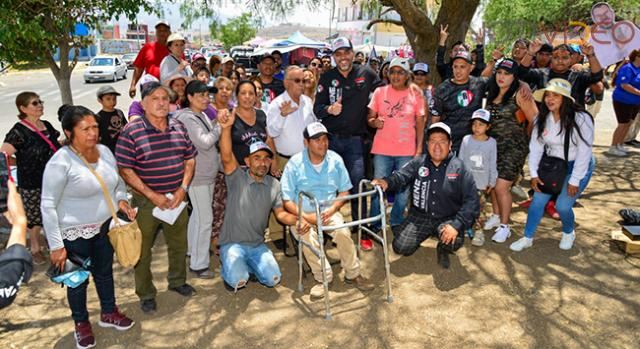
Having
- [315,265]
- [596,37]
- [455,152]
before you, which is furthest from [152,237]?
[596,37]

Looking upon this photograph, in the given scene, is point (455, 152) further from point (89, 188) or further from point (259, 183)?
point (89, 188)

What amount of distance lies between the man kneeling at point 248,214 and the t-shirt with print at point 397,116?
1431mm

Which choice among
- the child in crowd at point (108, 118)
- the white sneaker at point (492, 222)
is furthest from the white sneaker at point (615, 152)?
the child in crowd at point (108, 118)

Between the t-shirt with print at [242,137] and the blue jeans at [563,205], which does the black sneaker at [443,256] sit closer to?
the blue jeans at [563,205]

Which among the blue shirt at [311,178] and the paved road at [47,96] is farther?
the paved road at [47,96]

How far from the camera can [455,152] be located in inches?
216

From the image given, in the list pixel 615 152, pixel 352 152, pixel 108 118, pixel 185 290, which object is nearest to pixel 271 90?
pixel 352 152

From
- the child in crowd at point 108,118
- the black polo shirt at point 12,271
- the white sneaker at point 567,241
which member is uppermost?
the child in crowd at point 108,118

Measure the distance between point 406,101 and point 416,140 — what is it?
1.56ft

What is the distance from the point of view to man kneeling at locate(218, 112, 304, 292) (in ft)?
14.5

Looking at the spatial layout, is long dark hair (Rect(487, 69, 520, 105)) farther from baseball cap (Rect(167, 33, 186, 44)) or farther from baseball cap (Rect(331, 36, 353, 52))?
baseball cap (Rect(167, 33, 186, 44))

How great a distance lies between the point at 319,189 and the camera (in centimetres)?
450

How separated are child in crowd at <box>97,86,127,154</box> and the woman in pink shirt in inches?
122

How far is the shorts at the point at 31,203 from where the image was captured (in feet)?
15.8
